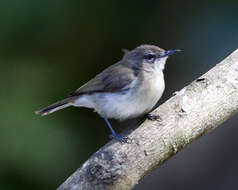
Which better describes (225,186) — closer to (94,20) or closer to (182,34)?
(182,34)

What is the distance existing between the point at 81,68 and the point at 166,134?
105 inches

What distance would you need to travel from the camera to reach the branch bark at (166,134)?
2.85 m

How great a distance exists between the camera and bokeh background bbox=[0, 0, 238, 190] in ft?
15.1

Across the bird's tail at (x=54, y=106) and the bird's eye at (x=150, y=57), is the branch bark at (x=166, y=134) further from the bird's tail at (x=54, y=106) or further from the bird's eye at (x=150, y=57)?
the bird's tail at (x=54, y=106)

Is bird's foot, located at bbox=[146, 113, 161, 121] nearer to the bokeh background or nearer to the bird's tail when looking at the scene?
the bird's tail

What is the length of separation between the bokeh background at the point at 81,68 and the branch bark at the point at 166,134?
1.73 m

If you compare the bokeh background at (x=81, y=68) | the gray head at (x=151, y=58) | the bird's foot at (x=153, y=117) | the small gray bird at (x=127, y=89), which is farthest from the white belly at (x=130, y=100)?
the bokeh background at (x=81, y=68)

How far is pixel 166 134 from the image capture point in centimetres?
309

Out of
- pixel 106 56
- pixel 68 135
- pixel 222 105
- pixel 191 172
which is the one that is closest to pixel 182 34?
pixel 106 56

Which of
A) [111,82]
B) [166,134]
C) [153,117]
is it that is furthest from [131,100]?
[166,134]

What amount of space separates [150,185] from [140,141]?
2823 mm

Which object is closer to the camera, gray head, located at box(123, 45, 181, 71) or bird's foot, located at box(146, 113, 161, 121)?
bird's foot, located at box(146, 113, 161, 121)

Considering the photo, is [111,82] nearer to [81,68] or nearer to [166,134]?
[166,134]

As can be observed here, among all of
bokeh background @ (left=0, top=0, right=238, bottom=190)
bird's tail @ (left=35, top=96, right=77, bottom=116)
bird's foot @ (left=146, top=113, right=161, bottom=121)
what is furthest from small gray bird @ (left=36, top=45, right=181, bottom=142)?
bokeh background @ (left=0, top=0, right=238, bottom=190)
